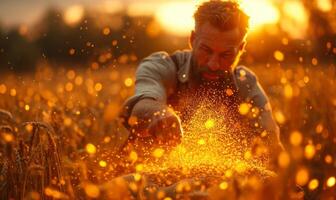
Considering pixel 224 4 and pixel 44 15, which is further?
pixel 44 15

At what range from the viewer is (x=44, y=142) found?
386 cm

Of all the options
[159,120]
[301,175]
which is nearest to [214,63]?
[159,120]

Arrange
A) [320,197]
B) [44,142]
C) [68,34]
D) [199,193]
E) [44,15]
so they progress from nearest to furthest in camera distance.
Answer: [199,193] < [44,142] < [320,197] < [68,34] < [44,15]

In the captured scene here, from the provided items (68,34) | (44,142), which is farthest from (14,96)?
(68,34)

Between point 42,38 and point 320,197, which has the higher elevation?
point 42,38

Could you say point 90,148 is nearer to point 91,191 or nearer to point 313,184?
point 313,184

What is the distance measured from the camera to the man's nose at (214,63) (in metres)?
5.47

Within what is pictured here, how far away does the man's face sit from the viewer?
5516 millimetres

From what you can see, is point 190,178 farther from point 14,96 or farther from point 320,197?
point 14,96

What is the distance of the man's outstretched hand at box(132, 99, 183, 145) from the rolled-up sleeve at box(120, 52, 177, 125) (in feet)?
0.55

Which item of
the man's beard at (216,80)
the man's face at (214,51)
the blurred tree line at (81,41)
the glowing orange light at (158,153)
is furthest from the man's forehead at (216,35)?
the blurred tree line at (81,41)

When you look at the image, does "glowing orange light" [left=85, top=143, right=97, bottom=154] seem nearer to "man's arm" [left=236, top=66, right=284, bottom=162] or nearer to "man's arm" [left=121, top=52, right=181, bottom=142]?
"man's arm" [left=121, top=52, right=181, bottom=142]

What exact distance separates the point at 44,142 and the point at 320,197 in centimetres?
214

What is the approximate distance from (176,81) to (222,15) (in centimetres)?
74
